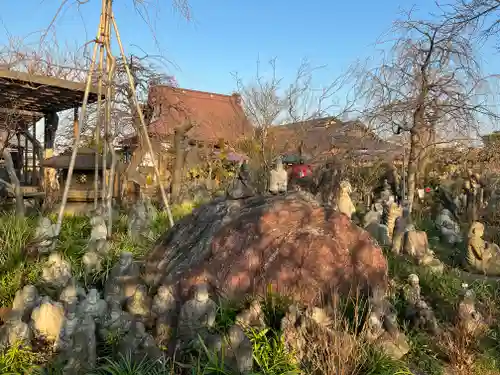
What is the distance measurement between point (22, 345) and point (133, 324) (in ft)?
2.55


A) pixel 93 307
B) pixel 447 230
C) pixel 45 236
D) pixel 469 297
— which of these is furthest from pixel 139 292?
pixel 447 230

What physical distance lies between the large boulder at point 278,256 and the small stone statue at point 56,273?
2.59 feet

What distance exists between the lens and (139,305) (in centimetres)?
385

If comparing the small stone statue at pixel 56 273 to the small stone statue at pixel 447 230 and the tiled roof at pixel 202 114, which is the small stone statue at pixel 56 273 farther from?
the tiled roof at pixel 202 114

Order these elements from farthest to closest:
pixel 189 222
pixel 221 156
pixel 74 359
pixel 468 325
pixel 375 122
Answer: pixel 221 156, pixel 375 122, pixel 189 222, pixel 468 325, pixel 74 359

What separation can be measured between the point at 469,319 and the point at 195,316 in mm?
2422

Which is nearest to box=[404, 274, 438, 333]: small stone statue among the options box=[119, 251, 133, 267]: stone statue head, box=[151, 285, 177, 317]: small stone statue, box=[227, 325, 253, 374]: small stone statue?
box=[227, 325, 253, 374]: small stone statue

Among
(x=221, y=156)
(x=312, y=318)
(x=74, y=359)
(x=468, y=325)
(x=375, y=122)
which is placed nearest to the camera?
(x=74, y=359)

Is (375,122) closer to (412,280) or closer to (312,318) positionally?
(412,280)

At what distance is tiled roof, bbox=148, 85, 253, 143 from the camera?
1288 cm

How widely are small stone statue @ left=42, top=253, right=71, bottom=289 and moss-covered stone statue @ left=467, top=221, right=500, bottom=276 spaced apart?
217 inches

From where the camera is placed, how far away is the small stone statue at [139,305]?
3.82 metres

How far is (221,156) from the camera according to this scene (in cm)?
1695

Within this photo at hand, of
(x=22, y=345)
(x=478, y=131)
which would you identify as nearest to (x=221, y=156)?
(x=478, y=131)
